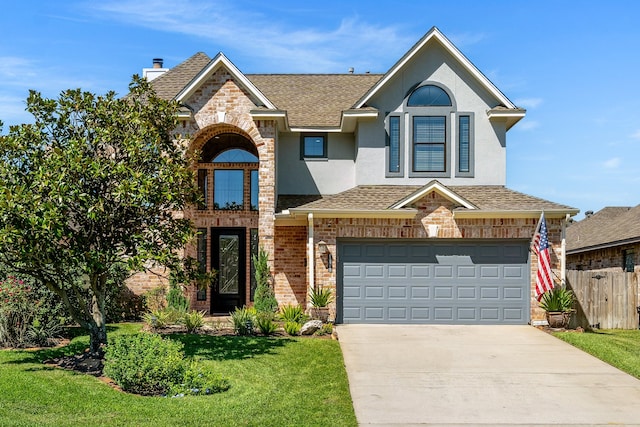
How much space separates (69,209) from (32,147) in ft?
4.54

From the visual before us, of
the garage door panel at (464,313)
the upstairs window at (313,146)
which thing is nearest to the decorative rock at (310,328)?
the garage door panel at (464,313)

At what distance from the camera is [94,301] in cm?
1347

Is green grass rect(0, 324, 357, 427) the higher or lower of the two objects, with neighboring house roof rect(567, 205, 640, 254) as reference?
lower

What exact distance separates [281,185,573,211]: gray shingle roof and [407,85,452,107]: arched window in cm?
260

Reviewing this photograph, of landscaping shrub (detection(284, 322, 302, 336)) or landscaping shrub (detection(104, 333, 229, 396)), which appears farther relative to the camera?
landscaping shrub (detection(284, 322, 302, 336))

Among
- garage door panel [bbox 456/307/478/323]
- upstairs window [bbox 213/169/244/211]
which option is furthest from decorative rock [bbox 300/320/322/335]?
upstairs window [bbox 213/169/244/211]

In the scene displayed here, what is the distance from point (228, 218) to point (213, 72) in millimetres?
4708

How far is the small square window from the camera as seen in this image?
20.9 m

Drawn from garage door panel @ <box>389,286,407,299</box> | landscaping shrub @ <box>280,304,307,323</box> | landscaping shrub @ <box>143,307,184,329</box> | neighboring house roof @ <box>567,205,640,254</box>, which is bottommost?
landscaping shrub @ <box>143,307,184,329</box>

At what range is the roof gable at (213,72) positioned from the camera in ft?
61.5

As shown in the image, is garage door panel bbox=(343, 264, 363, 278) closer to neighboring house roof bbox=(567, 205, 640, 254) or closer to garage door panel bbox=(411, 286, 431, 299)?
garage door panel bbox=(411, 286, 431, 299)

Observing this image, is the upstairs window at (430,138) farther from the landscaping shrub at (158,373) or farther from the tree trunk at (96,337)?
the landscaping shrub at (158,373)

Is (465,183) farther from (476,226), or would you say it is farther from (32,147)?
(32,147)

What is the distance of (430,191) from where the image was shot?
57.6 feet
